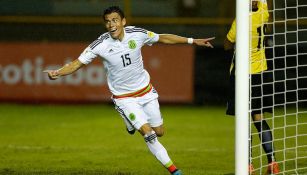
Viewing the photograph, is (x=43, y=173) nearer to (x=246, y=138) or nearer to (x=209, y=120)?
(x=246, y=138)

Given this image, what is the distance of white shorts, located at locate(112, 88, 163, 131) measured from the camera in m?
9.09

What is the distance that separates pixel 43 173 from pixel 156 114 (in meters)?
1.52

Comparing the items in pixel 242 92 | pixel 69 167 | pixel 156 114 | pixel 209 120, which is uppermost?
pixel 242 92

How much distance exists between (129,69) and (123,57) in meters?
0.17

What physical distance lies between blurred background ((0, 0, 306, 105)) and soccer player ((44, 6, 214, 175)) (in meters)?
7.43

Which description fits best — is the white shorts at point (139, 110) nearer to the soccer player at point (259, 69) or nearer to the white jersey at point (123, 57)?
the white jersey at point (123, 57)

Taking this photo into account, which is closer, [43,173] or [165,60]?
[43,173]

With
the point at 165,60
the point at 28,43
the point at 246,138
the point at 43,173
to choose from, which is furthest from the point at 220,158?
the point at 28,43

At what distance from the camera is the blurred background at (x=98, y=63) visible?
55.4 feet

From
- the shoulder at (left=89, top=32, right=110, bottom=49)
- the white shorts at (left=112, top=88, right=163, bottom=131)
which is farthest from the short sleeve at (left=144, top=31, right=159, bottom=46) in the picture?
the white shorts at (left=112, top=88, right=163, bottom=131)

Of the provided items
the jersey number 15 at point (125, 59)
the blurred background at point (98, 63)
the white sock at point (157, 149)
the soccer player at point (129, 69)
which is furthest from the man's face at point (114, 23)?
the blurred background at point (98, 63)

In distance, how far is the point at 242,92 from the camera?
7309mm

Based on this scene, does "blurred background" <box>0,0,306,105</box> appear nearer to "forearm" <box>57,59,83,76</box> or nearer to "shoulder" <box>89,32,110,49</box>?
"shoulder" <box>89,32,110,49</box>

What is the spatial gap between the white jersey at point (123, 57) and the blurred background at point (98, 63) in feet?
24.5
